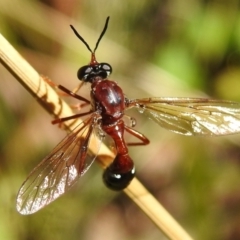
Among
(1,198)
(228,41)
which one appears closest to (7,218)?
(1,198)

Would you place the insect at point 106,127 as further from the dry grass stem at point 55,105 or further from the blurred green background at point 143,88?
the blurred green background at point 143,88

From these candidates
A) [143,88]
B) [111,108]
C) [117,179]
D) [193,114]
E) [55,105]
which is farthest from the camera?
[143,88]

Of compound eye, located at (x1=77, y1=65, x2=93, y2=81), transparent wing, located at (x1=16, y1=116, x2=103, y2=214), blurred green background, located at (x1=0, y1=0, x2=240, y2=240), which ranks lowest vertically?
blurred green background, located at (x1=0, y1=0, x2=240, y2=240)

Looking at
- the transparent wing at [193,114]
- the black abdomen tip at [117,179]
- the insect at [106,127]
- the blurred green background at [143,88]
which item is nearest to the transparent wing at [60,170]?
the insect at [106,127]

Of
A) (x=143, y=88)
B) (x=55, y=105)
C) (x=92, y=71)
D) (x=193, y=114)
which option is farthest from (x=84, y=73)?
(x=143, y=88)

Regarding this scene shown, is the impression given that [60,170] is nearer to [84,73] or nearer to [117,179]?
[117,179]

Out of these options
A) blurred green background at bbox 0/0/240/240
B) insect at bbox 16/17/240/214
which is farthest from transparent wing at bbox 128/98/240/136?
blurred green background at bbox 0/0/240/240

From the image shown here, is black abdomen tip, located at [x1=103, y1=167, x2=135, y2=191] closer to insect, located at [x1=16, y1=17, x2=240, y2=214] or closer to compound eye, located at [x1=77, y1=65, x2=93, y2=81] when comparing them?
insect, located at [x1=16, y1=17, x2=240, y2=214]

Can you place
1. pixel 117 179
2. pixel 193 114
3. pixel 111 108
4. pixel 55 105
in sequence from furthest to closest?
pixel 193 114 < pixel 111 108 < pixel 117 179 < pixel 55 105
